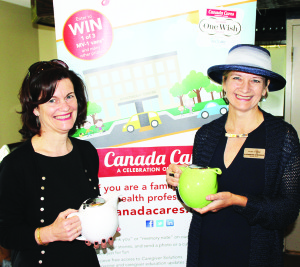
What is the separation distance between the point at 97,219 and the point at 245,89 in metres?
0.89

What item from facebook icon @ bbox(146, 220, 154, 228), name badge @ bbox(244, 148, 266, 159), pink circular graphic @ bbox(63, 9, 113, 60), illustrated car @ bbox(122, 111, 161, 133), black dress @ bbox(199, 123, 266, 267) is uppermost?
pink circular graphic @ bbox(63, 9, 113, 60)

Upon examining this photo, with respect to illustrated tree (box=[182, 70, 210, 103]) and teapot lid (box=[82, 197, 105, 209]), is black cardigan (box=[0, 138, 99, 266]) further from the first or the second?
illustrated tree (box=[182, 70, 210, 103])

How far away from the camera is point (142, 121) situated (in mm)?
1736

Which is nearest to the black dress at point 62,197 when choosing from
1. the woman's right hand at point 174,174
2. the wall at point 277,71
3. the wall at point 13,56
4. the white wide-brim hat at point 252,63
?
the woman's right hand at point 174,174

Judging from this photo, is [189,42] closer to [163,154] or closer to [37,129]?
[163,154]

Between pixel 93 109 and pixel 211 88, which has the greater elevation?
pixel 211 88

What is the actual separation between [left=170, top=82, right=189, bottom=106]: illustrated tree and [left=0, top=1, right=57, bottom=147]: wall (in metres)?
3.25

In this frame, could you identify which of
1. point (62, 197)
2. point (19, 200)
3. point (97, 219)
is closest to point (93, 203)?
point (97, 219)

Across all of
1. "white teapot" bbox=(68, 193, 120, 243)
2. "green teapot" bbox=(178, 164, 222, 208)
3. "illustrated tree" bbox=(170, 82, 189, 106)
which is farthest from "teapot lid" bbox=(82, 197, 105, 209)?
"illustrated tree" bbox=(170, 82, 189, 106)

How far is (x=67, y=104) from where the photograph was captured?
4.30 feet

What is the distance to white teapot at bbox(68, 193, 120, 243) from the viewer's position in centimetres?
109

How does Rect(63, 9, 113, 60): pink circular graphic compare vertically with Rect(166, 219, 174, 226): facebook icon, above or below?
above

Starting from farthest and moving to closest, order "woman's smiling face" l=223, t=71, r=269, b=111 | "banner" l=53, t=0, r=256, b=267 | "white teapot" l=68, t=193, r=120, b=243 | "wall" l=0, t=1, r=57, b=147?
"wall" l=0, t=1, r=57, b=147 < "banner" l=53, t=0, r=256, b=267 < "woman's smiling face" l=223, t=71, r=269, b=111 < "white teapot" l=68, t=193, r=120, b=243

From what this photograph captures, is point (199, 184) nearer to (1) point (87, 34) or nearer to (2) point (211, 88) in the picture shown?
(2) point (211, 88)
